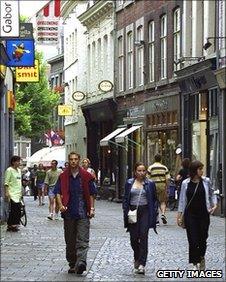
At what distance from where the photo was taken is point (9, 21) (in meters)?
22.4

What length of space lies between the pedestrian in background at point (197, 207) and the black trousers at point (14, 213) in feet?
29.5

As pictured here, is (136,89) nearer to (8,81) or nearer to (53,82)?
(8,81)

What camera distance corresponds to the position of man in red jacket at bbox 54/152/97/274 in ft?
50.6

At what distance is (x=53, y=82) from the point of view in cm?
8269

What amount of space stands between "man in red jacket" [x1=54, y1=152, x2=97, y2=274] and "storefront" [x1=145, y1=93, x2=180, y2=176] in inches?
897

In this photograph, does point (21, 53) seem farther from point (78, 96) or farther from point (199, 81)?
point (78, 96)

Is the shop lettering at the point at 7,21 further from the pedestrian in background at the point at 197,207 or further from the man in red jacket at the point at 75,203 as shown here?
the pedestrian in background at the point at 197,207

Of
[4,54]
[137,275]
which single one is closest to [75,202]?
[137,275]

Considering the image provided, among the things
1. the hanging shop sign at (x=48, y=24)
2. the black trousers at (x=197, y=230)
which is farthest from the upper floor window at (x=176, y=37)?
the black trousers at (x=197, y=230)

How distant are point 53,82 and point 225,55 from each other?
5192 cm

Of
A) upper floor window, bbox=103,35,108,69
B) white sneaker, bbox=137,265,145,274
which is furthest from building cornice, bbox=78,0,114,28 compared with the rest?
white sneaker, bbox=137,265,145,274

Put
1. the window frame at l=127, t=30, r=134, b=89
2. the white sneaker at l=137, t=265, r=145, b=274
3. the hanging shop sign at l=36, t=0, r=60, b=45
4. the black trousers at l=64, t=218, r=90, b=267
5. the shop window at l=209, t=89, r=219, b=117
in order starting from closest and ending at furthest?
the white sneaker at l=137, t=265, r=145, b=274, the black trousers at l=64, t=218, r=90, b=267, the shop window at l=209, t=89, r=219, b=117, the hanging shop sign at l=36, t=0, r=60, b=45, the window frame at l=127, t=30, r=134, b=89

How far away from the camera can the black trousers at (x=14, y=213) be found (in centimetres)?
2375

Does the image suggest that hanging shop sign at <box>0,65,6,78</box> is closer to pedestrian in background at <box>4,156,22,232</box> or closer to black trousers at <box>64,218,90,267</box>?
pedestrian in background at <box>4,156,22,232</box>
